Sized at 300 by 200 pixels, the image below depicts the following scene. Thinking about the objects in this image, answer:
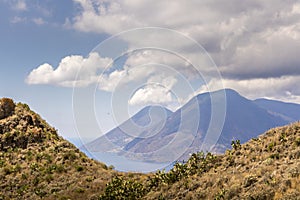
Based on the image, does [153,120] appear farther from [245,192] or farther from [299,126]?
[299,126]

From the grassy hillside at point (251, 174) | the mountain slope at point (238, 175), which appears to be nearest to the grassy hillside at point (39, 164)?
the mountain slope at point (238, 175)

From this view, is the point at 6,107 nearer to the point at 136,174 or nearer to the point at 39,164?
the point at 39,164

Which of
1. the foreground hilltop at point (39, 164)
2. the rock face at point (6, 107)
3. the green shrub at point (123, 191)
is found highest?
the rock face at point (6, 107)

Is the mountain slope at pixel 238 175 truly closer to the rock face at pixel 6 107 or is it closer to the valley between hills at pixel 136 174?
the valley between hills at pixel 136 174

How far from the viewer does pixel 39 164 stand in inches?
1543

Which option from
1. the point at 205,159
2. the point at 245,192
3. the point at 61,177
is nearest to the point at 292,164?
the point at 245,192

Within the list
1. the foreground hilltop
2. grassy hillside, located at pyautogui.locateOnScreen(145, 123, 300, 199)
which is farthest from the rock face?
grassy hillside, located at pyautogui.locateOnScreen(145, 123, 300, 199)

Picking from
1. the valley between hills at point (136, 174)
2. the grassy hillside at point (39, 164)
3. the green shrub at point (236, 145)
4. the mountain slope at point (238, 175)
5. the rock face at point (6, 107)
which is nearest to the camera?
the mountain slope at point (238, 175)

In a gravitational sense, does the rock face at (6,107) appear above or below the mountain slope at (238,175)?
above

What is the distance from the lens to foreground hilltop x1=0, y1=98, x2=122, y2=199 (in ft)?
107

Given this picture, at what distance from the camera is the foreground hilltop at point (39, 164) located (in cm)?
3259

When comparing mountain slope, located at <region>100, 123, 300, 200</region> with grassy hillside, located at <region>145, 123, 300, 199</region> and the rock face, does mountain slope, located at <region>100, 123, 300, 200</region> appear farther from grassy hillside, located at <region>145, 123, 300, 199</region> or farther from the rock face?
the rock face

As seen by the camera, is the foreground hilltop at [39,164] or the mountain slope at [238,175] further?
the foreground hilltop at [39,164]

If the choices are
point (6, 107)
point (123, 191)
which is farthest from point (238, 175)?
point (6, 107)
